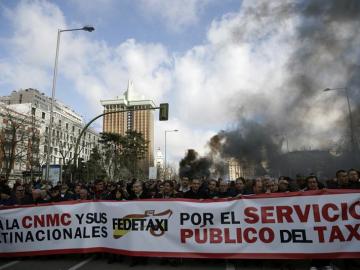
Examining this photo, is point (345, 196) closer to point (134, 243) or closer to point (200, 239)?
point (200, 239)

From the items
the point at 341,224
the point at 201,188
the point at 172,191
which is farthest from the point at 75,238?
the point at 341,224

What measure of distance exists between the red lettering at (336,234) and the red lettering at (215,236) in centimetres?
195

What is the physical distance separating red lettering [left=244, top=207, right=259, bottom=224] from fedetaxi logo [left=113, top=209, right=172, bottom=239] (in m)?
1.52

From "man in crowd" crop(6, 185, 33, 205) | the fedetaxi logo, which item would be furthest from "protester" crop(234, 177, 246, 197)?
"man in crowd" crop(6, 185, 33, 205)

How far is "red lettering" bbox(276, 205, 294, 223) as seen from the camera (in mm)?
6090

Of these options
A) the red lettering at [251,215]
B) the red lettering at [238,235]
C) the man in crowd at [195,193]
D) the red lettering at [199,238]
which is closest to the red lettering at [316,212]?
the red lettering at [251,215]

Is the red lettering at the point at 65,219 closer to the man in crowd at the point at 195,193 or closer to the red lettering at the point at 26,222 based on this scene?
the red lettering at the point at 26,222

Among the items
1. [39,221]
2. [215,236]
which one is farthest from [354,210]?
[39,221]

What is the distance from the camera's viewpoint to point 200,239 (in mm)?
6332

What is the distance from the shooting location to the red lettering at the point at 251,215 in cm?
622

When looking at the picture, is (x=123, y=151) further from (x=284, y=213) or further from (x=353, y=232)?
(x=353, y=232)

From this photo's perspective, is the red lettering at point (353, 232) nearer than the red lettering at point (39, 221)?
Yes

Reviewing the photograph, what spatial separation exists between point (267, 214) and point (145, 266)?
2.54 meters

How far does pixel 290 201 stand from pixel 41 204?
208 inches
